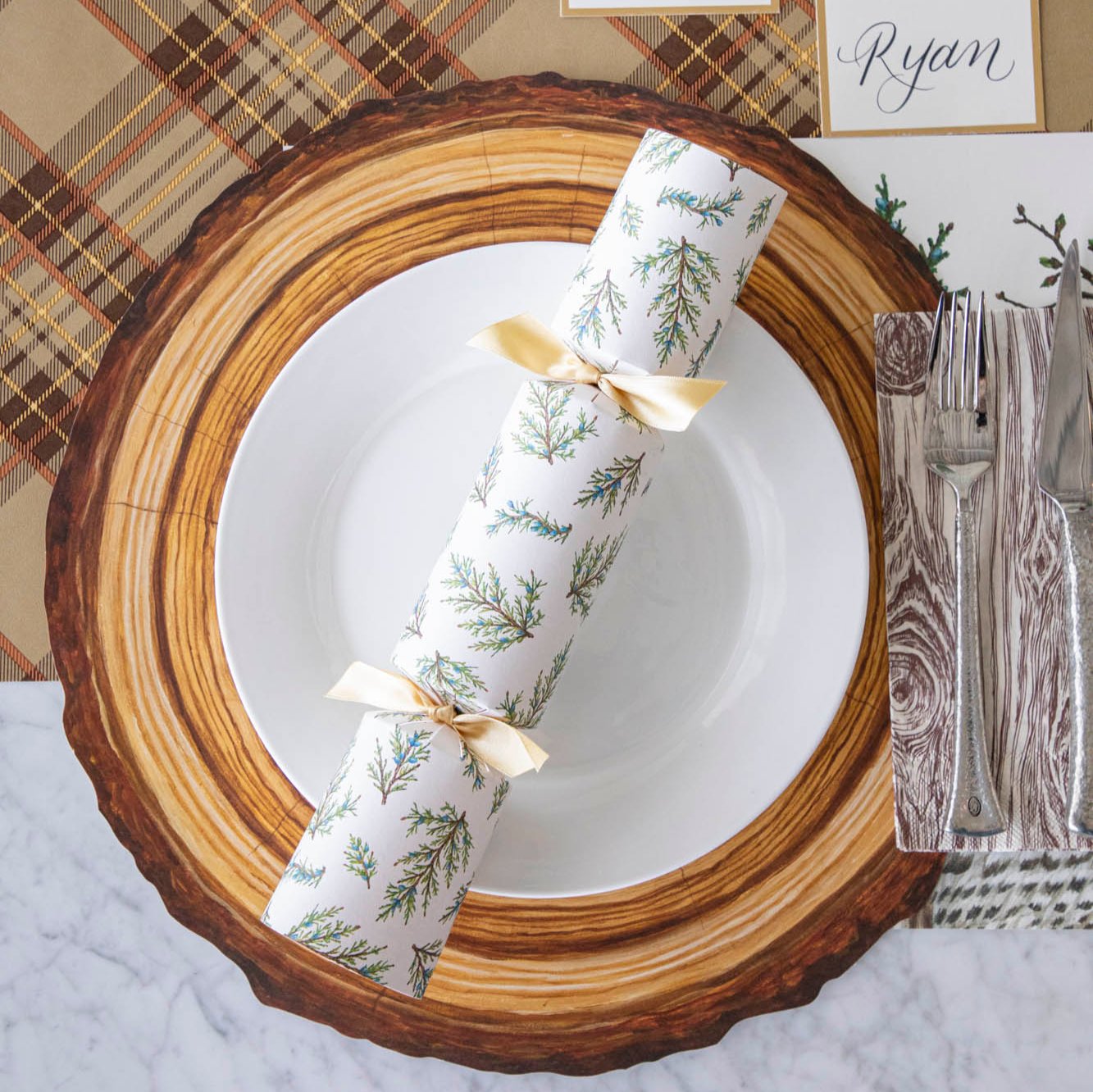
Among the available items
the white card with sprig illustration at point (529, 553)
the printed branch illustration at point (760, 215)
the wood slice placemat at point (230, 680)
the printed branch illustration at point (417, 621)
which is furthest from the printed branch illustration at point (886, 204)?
the printed branch illustration at point (417, 621)

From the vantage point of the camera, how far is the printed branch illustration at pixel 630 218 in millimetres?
452

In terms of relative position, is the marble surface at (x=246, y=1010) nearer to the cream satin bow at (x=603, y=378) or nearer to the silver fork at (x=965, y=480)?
the silver fork at (x=965, y=480)

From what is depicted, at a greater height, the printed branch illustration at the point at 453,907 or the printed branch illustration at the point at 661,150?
the printed branch illustration at the point at 661,150

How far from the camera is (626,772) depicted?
1.73 feet

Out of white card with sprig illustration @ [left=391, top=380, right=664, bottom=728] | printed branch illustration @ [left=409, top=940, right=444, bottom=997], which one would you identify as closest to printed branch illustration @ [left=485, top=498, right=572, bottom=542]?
white card with sprig illustration @ [left=391, top=380, right=664, bottom=728]

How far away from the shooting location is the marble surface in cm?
56

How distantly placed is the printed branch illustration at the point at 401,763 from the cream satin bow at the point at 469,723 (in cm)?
1

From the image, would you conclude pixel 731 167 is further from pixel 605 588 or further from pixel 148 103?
pixel 148 103

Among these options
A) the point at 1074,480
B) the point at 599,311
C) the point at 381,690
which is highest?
the point at 1074,480

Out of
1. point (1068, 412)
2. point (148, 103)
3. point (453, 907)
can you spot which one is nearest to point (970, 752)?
point (1068, 412)

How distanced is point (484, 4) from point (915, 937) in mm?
650

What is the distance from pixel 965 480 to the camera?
531mm

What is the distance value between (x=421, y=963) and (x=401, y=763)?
10cm

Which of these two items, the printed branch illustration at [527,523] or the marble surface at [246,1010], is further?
the marble surface at [246,1010]
